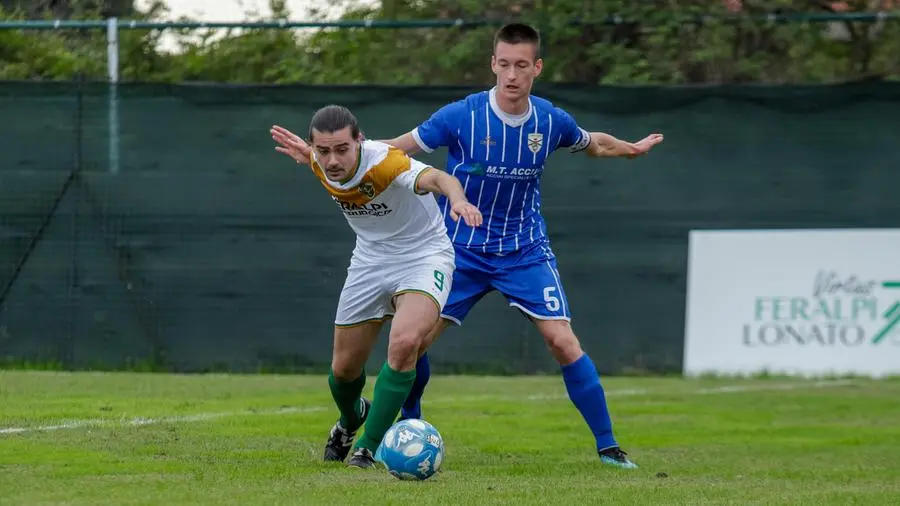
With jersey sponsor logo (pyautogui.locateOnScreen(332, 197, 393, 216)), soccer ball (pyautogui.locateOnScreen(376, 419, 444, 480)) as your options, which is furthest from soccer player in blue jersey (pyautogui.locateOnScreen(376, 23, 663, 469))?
soccer ball (pyautogui.locateOnScreen(376, 419, 444, 480))

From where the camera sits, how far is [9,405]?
9.50m

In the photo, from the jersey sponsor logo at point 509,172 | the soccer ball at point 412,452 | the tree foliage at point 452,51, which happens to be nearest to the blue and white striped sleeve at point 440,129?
the jersey sponsor logo at point 509,172

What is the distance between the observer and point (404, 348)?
280 inches

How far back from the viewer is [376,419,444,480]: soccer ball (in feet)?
21.6

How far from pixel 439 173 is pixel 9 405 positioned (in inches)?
151

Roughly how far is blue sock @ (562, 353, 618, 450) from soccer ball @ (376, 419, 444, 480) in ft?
4.41

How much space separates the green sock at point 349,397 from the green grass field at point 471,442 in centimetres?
27

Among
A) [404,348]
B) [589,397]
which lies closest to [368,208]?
[404,348]

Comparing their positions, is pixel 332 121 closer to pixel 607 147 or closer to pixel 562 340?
pixel 562 340

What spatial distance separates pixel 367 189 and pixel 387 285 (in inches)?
19.8

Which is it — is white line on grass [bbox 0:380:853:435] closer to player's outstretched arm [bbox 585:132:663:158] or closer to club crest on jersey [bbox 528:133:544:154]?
club crest on jersey [bbox 528:133:544:154]

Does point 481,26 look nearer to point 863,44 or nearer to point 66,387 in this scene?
point 863,44

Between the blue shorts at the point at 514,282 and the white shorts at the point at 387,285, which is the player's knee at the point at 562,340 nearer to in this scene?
the blue shorts at the point at 514,282

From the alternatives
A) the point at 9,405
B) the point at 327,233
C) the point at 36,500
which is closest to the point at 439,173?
the point at 36,500
